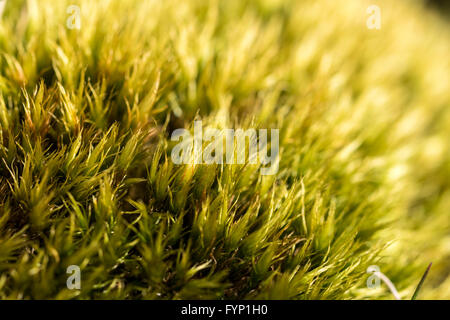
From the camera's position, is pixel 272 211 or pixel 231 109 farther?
pixel 231 109

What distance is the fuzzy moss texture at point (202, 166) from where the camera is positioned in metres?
0.73

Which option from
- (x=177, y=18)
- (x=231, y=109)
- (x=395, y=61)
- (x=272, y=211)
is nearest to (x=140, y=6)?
(x=177, y=18)

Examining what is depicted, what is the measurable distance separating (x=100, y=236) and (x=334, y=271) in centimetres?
50

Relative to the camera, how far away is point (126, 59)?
101cm

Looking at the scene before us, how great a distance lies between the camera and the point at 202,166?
32.3 inches

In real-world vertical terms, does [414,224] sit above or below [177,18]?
below

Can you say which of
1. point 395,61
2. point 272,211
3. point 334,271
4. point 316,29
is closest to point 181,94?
point 272,211

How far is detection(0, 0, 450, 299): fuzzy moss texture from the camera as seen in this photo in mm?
732

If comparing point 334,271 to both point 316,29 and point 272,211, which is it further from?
point 316,29

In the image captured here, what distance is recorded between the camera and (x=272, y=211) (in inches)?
31.8
